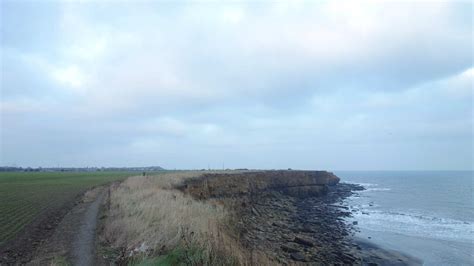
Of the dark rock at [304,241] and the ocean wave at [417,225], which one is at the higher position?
the dark rock at [304,241]

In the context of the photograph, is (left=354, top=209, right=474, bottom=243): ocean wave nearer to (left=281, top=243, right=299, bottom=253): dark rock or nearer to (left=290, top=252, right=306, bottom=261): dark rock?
(left=281, top=243, right=299, bottom=253): dark rock

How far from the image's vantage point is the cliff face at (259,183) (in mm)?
42731

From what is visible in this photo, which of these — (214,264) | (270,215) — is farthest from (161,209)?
(270,215)

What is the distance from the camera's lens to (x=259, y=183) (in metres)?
58.5

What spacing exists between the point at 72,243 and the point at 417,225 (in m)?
32.6

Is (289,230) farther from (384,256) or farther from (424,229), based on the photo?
(424,229)

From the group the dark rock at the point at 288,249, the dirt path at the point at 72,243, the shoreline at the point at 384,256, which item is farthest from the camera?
the shoreline at the point at 384,256

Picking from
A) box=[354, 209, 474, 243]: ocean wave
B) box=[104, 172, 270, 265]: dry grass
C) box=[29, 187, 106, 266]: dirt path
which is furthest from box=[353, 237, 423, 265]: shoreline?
box=[29, 187, 106, 266]: dirt path

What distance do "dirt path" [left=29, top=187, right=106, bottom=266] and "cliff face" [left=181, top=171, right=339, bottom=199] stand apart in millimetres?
17188

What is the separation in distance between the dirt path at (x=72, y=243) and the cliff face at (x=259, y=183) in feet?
56.4

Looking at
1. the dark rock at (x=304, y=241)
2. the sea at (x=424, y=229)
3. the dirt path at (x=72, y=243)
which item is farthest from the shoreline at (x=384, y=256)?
the dirt path at (x=72, y=243)

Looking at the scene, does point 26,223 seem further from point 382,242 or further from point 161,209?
point 382,242

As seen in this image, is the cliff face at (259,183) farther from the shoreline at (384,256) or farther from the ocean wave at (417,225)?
the shoreline at (384,256)

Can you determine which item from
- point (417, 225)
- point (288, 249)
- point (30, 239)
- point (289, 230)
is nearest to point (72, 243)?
point (30, 239)
